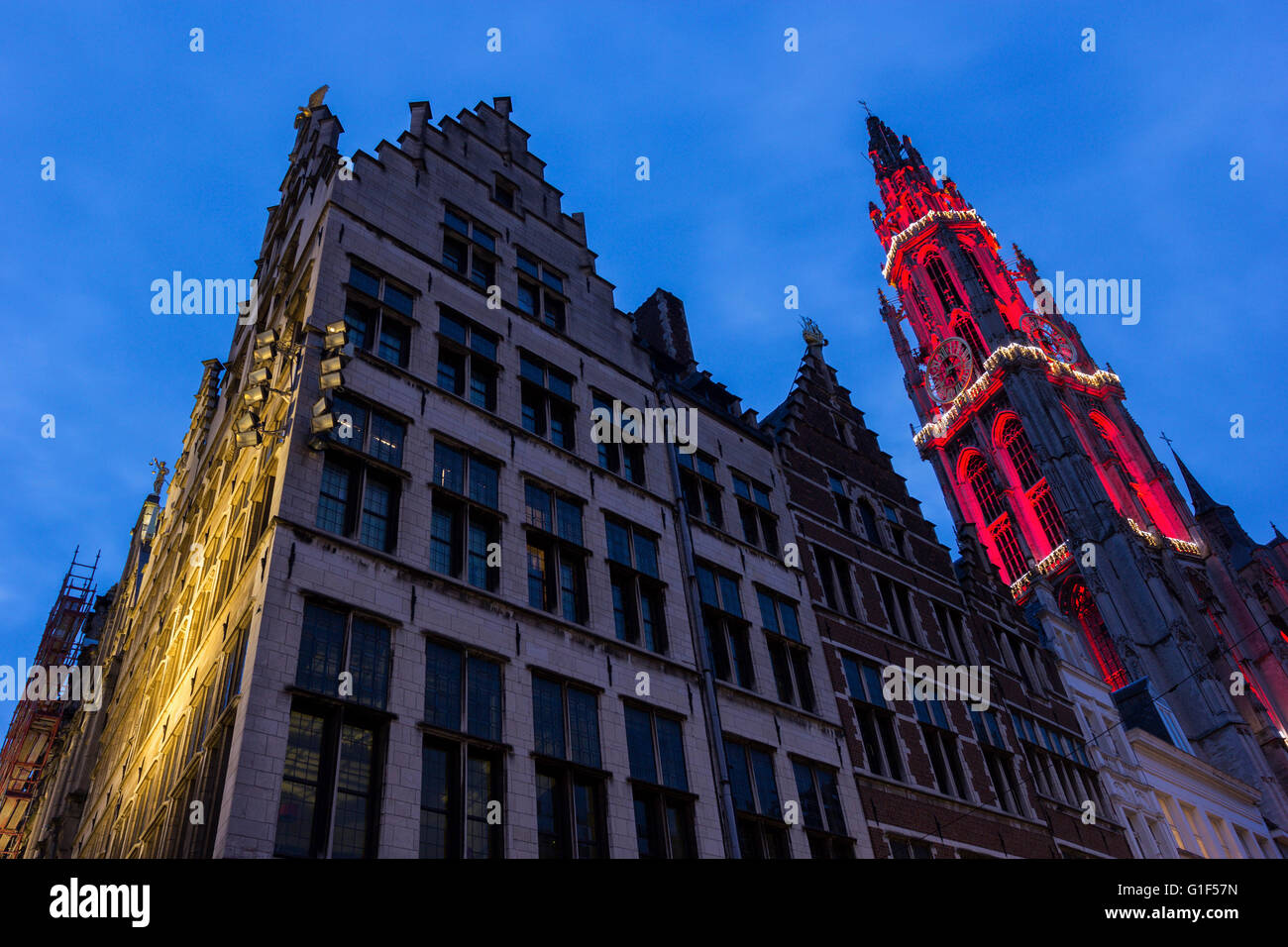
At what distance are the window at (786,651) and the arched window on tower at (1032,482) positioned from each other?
214 ft

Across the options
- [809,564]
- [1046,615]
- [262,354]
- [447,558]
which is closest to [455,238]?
[262,354]

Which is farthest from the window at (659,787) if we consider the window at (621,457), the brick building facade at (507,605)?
the window at (621,457)

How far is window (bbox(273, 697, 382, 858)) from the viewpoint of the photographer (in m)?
12.3

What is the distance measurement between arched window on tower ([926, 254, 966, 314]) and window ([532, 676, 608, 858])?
9429 cm

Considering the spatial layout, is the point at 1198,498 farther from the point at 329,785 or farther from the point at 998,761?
the point at 329,785

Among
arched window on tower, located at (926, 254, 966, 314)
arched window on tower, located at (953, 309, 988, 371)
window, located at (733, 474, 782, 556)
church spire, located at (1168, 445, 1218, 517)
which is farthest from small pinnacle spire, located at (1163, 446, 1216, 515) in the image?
window, located at (733, 474, 782, 556)

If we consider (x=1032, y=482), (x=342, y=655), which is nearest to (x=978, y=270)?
(x=1032, y=482)

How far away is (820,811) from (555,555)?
7293 millimetres

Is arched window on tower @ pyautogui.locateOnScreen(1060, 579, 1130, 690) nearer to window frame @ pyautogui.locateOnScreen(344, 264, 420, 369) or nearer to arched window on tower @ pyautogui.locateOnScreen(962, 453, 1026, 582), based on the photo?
arched window on tower @ pyautogui.locateOnScreen(962, 453, 1026, 582)

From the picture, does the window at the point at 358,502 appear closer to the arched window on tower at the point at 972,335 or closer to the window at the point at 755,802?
the window at the point at 755,802
